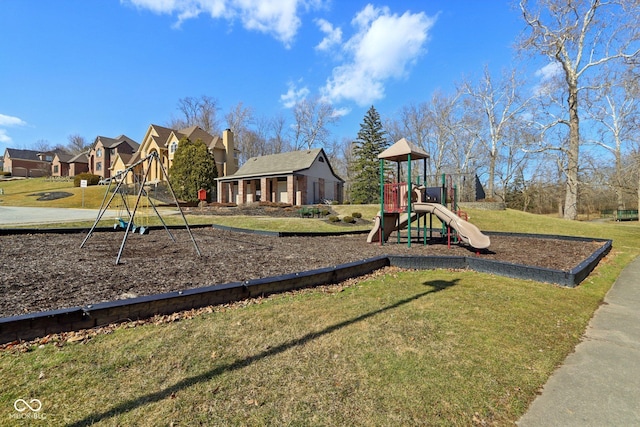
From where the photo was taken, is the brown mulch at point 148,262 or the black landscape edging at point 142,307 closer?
the black landscape edging at point 142,307

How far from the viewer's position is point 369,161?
122 feet

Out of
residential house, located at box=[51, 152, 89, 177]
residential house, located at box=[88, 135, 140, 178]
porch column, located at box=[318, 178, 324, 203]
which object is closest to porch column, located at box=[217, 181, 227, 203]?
porch column, located at box=[318, 178, 324, 203]

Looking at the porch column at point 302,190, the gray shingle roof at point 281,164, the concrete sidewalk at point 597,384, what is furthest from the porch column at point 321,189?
the concrete sidewalk at point 597,384

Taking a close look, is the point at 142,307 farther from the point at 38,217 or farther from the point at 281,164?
the point at 281,164

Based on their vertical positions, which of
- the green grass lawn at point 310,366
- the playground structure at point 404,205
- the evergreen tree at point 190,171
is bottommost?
the green grass lawn at point 310,366

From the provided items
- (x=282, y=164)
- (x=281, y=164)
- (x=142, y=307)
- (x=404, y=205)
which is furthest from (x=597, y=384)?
(x=281, y=164)

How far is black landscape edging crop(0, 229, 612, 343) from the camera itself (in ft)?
10.3

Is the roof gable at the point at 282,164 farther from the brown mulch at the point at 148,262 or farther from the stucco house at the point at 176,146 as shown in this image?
the brown mulch at the point at 148,262

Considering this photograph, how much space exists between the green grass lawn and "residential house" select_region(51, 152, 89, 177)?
61.3 metres

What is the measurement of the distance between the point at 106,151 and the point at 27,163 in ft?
103

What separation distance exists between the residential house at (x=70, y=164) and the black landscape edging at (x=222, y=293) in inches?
2378

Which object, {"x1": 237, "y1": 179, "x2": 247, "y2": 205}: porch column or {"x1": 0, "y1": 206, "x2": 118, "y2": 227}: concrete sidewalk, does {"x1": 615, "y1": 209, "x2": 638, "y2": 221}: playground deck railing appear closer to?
{"x1": 237, "y1": 179, "x2": 247, "y2": 205}: porch column

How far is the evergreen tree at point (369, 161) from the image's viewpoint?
36.7 metres

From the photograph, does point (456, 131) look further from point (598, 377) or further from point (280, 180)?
point (598, 377)
